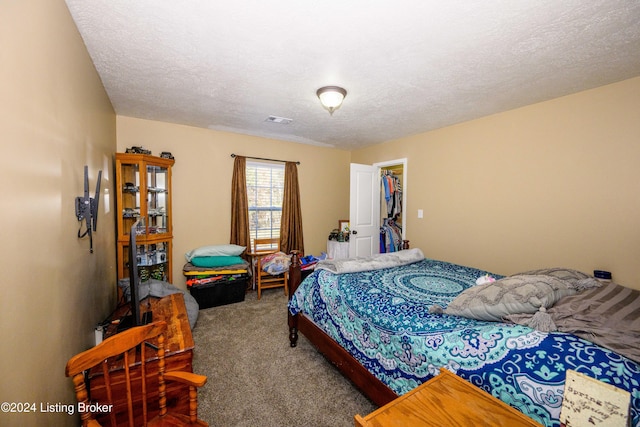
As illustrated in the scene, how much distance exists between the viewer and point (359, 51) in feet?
6.29

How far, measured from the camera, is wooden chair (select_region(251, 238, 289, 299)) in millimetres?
4074

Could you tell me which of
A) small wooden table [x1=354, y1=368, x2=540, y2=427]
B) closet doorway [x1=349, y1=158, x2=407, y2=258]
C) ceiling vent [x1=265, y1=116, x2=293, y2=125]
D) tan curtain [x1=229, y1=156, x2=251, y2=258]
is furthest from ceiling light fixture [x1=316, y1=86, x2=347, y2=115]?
small wooden table [x1=354, y1=368, x2=540, y2=427]

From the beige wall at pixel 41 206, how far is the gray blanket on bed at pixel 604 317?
2.22 metres

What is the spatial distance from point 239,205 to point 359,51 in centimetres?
301

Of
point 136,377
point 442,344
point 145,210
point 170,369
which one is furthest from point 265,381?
point 145,210

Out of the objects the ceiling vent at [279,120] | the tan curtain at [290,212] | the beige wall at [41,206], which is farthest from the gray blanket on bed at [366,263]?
the tan curtain at [290,212]

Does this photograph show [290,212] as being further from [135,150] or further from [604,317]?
[604,317]

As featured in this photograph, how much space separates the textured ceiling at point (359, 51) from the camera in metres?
1.52

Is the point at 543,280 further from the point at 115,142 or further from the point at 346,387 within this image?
the point at 115,142

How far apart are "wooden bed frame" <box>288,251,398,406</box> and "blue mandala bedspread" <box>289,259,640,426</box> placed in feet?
0.16

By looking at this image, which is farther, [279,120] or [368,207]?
[368,207]

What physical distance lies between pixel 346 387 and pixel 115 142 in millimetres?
3880

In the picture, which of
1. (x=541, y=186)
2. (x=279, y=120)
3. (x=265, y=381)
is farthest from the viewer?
(x=279, y=120)

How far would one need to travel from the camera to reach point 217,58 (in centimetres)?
204
